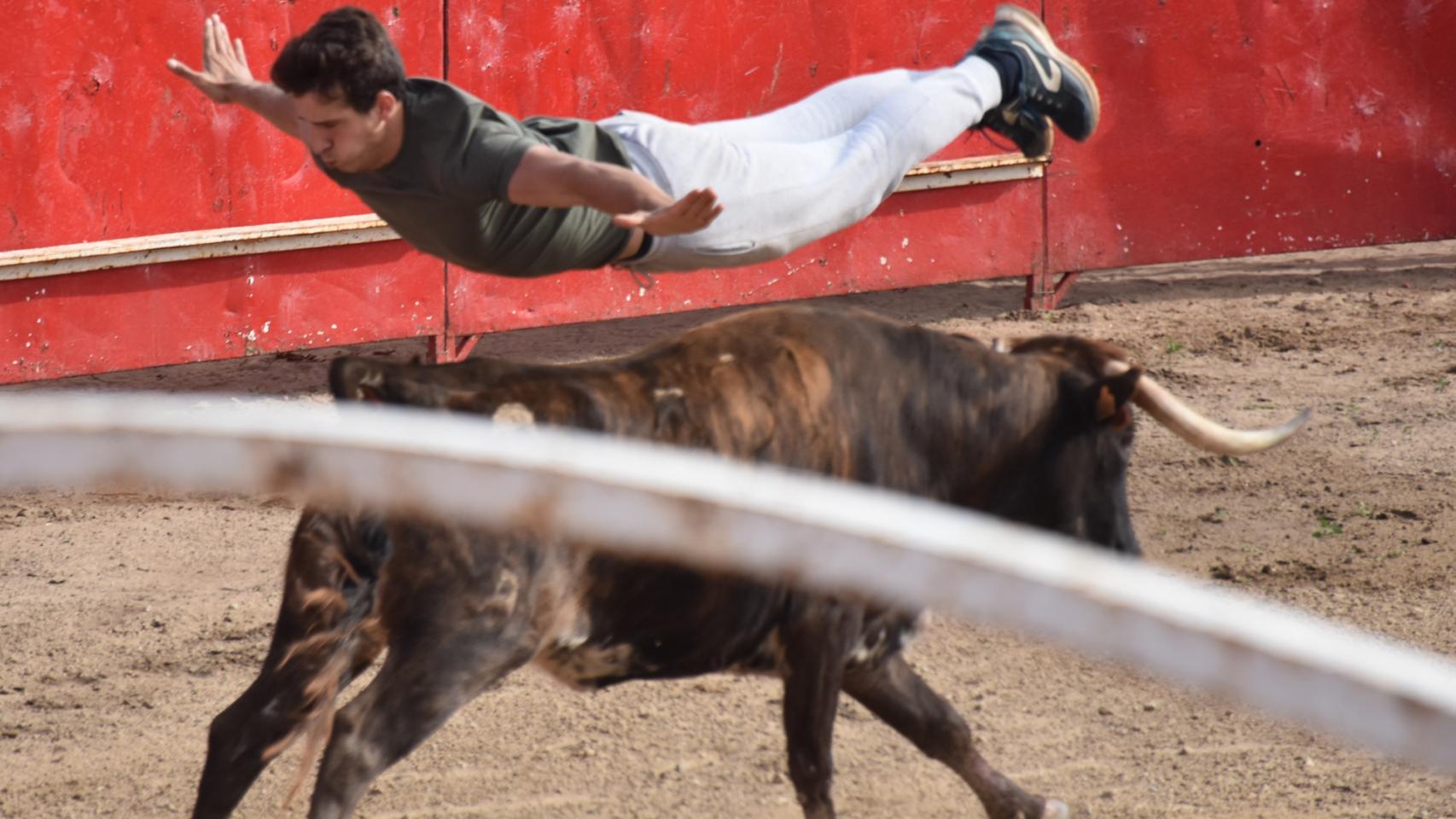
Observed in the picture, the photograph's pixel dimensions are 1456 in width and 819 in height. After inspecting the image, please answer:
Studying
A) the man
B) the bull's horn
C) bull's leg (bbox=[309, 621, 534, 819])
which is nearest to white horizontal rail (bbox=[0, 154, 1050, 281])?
the man

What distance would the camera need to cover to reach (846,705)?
4.94 meters

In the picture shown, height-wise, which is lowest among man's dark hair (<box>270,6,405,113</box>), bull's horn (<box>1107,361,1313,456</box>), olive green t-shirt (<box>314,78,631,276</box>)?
bull's horn (<box>1107,361,1313,456</box>)

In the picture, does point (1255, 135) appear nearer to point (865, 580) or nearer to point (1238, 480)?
point (1238, 480)

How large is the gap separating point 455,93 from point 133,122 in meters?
4.12

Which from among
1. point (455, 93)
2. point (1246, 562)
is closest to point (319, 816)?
point (455, 93)

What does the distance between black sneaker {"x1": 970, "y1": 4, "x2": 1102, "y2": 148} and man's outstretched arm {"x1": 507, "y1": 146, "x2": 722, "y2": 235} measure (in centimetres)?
148

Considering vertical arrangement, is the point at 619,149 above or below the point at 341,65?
below

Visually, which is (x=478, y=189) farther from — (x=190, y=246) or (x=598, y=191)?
(x=190, y=246)

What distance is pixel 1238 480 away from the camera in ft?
22.1

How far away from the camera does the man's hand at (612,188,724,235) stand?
3350mm

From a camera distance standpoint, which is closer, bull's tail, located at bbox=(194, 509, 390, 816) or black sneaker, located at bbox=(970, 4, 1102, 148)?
bull's tail, located at bbox=(194, 509, 390, 816)

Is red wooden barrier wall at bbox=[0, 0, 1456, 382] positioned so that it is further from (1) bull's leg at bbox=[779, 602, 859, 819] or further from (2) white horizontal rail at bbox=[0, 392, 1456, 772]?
(2) white horizontal rail at bbox=[0, 392, 1456, 772]

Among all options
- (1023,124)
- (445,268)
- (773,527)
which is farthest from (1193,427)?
(445,268)

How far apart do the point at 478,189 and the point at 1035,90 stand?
1755 millimetres
